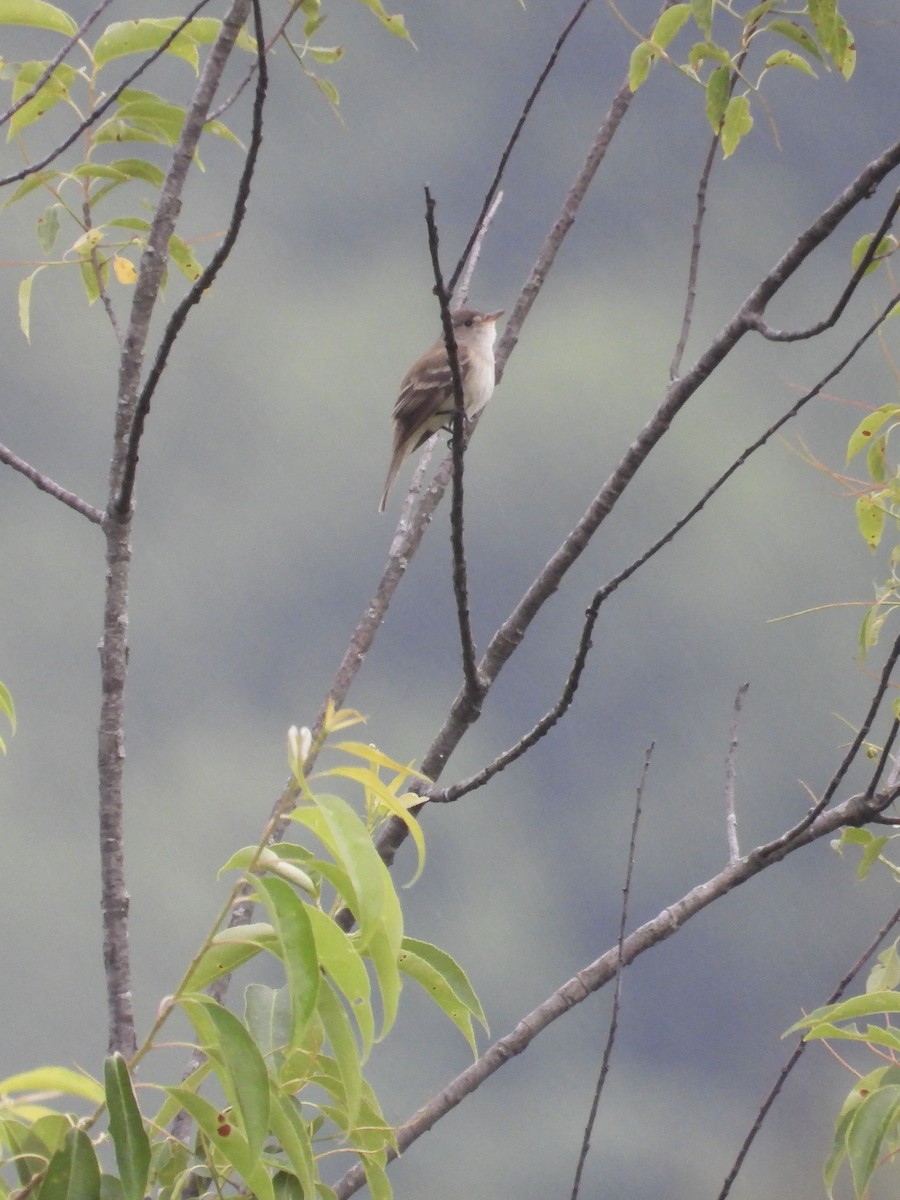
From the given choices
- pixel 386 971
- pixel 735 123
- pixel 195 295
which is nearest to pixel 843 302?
pixel 735 123

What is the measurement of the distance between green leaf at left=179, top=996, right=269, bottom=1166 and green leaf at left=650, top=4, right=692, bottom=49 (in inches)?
47.4

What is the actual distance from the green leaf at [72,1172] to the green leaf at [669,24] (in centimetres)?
132

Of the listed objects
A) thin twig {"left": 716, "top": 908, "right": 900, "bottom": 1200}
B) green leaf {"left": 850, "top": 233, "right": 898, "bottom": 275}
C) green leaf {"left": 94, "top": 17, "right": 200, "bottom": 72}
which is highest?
green leaf {"left": 94, "top": 17, "right": 200, "bottom": 72}

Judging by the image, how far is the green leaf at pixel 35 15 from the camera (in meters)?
1.89

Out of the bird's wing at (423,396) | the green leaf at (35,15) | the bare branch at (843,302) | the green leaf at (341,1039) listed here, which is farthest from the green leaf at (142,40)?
the bird's wing at (423,396)

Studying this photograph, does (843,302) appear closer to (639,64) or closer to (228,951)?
(639,64)

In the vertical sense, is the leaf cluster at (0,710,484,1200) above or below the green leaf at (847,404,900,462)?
below

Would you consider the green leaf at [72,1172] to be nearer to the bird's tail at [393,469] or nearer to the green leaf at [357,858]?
the green leaf at [357,858]

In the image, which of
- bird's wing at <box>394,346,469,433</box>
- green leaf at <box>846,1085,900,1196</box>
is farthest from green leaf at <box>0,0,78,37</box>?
bird's wing at <box>394,346,469,433</box>

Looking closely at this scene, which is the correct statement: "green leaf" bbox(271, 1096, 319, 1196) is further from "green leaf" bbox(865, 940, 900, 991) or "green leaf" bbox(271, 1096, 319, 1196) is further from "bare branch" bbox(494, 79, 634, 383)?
"bare branch" bbox(494, 79, 634, 383)

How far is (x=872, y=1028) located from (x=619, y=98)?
145 centimetres

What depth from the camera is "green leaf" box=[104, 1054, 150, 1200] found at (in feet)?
3.57

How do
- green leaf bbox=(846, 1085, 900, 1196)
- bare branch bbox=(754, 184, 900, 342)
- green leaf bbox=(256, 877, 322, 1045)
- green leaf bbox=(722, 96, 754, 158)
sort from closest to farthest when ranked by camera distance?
green leaf bbox=(256, 877, 322, 1045) → green leaf bbox=(846, 1085, 900, 1196) → bare branch bbox=(754, 184, 900, 342) → green leaf bbox=(722, 96, 754, 158)

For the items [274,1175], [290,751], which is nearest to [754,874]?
[274,1175]
